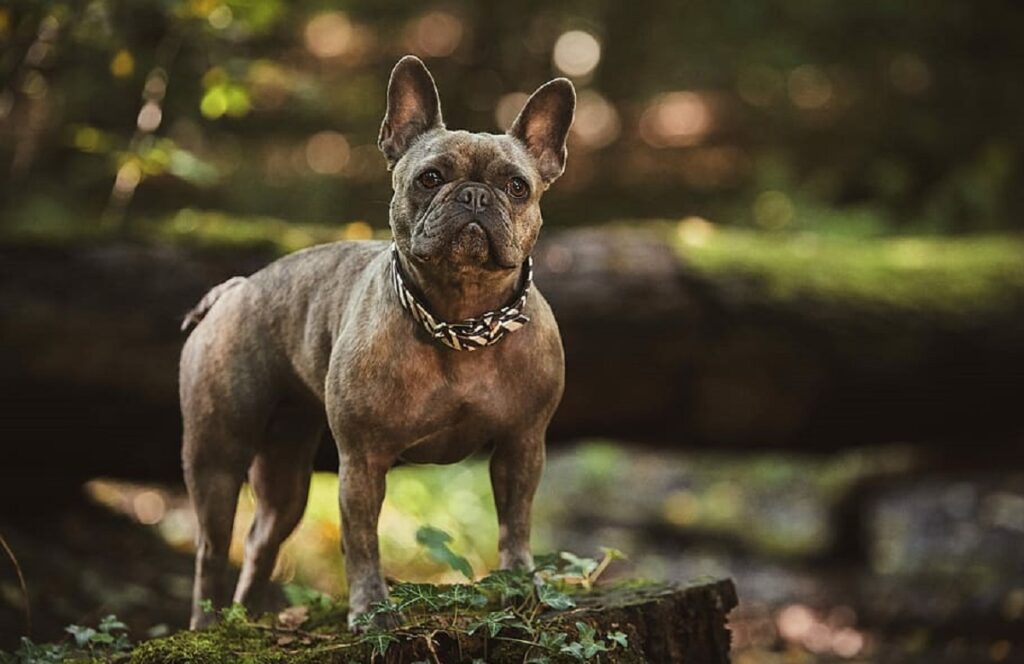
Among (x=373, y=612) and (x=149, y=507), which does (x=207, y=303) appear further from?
(x=149, y=507)

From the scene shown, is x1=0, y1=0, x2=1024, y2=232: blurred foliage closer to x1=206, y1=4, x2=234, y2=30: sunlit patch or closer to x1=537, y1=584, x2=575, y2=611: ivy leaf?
x1=206, y1=4, x2=234, y2=30: sunlit patch

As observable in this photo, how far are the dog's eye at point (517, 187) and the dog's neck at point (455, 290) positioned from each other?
9.2 inches

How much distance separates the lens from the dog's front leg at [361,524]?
389 centimetres

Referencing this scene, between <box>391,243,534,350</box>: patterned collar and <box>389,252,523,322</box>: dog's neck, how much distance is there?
0.09ft

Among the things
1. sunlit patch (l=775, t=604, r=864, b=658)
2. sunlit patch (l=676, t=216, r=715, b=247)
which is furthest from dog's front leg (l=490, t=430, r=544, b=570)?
sunlit patch (l=775, t=604, r=864, b=658)

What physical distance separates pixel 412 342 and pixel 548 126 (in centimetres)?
87

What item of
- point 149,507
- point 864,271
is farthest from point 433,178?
point 149,507

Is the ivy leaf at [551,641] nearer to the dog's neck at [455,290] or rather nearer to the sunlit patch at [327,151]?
the dog's neck at [455,290]

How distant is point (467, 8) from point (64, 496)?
865 centimetres

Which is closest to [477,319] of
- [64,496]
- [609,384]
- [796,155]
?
[609,384]

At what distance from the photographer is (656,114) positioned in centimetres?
1565

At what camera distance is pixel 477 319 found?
148 inches

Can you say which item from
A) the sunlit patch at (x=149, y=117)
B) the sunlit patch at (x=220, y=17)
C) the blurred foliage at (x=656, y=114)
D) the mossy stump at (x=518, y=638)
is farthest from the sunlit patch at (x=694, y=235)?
the blurred foliage at (x=656, y=114)

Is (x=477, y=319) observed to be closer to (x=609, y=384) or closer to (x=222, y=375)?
(x=222, y=375)
